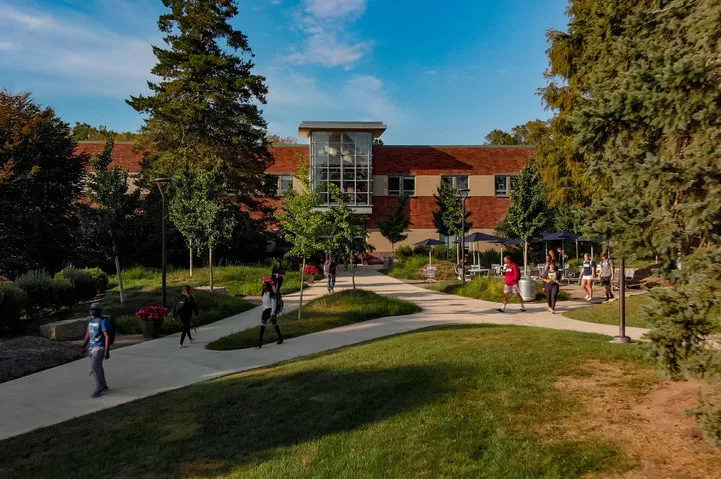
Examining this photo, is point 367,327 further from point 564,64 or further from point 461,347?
point 564,64

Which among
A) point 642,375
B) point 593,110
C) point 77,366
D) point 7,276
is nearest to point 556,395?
point 642,375

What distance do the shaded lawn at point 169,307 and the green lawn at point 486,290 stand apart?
330 inches

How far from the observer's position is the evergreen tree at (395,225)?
39375 mm

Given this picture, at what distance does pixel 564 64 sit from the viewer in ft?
73.0

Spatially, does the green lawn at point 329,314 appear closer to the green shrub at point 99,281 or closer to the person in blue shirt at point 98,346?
the person in blue shirt at point 98,346

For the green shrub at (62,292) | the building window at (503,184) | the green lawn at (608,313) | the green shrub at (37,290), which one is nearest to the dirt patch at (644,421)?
the green lawn at (608,313)

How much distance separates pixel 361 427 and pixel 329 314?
31.2ft

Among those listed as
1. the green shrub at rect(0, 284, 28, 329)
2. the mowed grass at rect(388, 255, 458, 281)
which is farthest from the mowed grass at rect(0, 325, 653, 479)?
the mowed grass at rect(388, 255, 458, 281)

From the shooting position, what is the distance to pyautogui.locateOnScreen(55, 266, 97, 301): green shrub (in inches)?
737

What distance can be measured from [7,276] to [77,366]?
14272 millimetres

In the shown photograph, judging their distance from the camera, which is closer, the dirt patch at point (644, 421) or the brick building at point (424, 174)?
the dirt patch at point (644, 421)

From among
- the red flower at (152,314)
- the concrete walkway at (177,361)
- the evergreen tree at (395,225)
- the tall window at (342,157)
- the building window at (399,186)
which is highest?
the tall window at (342,157)

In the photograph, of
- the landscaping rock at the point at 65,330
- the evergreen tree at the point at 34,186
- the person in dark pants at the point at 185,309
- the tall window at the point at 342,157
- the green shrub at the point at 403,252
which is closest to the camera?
the person in dark pants at the point at 185,309

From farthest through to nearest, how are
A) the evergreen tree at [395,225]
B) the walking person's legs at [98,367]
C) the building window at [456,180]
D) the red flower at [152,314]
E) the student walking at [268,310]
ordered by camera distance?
the building window at [456,180], the evergreen tree at [395,225], the red flower at [152,314], the student walking at [268,310], the walking person's legs at [98,367]
